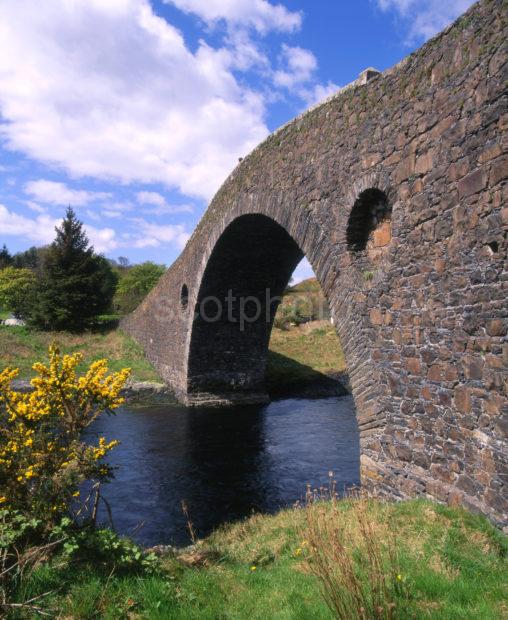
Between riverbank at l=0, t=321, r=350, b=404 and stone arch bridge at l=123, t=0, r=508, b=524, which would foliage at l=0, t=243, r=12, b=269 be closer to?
riverbank at l=0, t=321, r=350, b=404

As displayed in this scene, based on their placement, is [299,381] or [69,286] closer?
[299,381]

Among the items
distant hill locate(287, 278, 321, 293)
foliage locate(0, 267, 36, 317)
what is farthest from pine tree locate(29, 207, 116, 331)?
distant hill locate(287, 278, 321, 293)

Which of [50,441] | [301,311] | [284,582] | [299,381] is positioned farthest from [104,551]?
[301,311]

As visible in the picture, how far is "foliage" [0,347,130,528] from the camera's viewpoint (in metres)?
4.50

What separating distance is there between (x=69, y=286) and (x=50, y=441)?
28288mm

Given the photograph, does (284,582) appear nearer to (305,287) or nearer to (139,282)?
(305,287)

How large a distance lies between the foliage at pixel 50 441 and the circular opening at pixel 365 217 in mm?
4375

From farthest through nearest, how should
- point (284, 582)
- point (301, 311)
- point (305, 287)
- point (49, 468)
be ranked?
point (305, 287)
point (301, 311)
point (49, 468)
point (284, 582)

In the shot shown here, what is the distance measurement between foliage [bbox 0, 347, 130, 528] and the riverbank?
49.5 feet

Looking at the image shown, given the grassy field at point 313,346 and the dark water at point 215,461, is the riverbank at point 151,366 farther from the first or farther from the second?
the dark water at point 215,461

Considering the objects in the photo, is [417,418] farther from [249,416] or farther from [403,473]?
[249,416]

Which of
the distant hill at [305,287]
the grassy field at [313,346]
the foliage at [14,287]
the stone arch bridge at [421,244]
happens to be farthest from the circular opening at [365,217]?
the distant hill at [305,287]

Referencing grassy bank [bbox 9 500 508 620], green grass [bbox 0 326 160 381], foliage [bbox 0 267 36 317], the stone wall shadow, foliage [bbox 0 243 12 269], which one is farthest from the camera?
foliage [bbox 0 243 12 269]

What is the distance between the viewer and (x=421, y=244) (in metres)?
6.21
